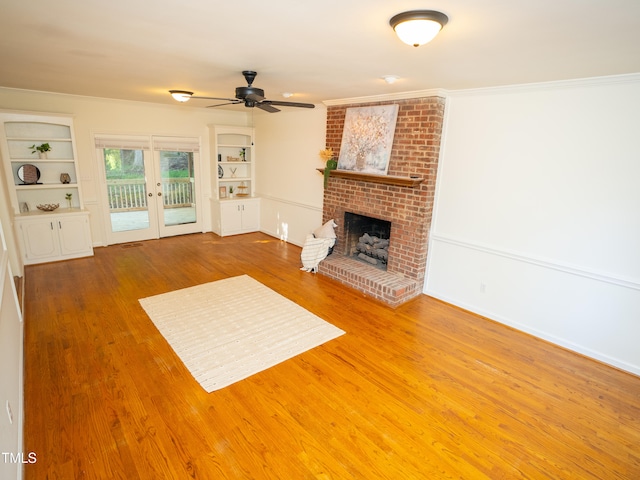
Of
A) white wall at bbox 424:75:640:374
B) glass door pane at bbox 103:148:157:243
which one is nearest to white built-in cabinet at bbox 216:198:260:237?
glass door pane at bbox 103:148:157:243

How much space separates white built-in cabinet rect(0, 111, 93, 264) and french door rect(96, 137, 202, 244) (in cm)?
54

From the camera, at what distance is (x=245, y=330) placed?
11.4 ft

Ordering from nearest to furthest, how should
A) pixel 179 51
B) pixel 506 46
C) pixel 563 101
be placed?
pixel 506 46, pixel 179 51, pixel 563 101

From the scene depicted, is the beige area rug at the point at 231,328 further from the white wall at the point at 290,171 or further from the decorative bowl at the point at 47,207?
the decorative bowl at the point at 47,207

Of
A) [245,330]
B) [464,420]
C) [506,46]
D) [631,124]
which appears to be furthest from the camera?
[245,330]

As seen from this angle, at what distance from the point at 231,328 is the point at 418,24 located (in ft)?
10.1

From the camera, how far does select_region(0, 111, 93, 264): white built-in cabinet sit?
16.3 feet

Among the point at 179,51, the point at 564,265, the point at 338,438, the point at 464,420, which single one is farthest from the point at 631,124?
the point at 179,51

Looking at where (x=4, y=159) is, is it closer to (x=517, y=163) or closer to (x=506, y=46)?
(x=506, y=46)

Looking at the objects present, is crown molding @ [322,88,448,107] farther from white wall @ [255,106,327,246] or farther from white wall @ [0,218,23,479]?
white wall @ [0,218,23,479]

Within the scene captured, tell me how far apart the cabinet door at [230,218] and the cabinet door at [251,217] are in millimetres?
100

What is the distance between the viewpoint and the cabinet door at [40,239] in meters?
4.98

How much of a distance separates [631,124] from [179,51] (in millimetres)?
3791

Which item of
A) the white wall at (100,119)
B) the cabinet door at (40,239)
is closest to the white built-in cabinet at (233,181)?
the white wall at (100,119)
